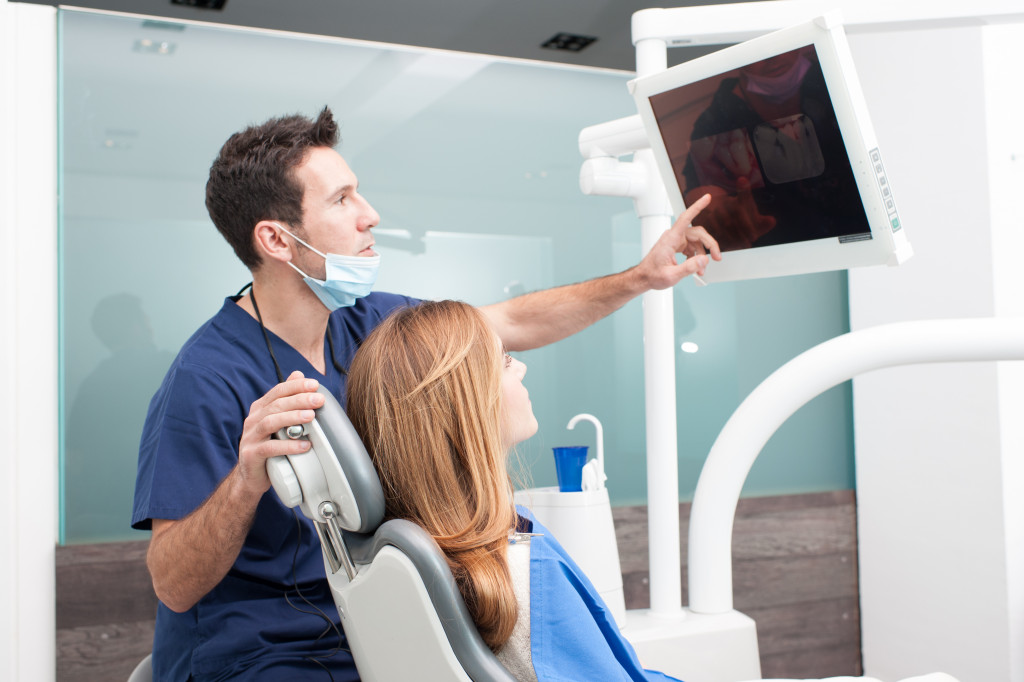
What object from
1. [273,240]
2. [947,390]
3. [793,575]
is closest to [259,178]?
[273,240]

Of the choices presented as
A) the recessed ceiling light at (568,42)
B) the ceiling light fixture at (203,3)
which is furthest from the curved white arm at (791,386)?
the ceiling light fixture at (203,3)

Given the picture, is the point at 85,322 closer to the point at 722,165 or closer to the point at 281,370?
the point at 281,370

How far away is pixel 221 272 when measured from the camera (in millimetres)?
2207

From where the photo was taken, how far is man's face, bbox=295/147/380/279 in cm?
158

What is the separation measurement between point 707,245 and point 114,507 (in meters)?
1.56

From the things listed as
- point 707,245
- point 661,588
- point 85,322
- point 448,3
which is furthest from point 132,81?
point 661,588

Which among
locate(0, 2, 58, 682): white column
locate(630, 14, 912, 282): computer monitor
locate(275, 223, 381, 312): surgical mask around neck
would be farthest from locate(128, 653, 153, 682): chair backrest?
locate(630, 14, 912, 282): computer monitor

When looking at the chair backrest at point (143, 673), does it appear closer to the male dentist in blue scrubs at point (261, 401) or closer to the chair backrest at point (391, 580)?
the male dentist in blue scrubs at point (261, 401)

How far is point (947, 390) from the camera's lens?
2506 millimetres

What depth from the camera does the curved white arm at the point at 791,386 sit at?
1.37m

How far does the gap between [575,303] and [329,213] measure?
1.97ft

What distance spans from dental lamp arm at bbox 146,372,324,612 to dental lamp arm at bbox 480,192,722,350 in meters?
0.85

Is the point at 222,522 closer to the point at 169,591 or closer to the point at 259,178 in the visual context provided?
the point at 169,591

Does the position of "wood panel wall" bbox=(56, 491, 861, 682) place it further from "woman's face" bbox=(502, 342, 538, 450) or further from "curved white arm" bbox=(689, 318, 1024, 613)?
"woman's face" bbox=(502, 342, 538, 450)
